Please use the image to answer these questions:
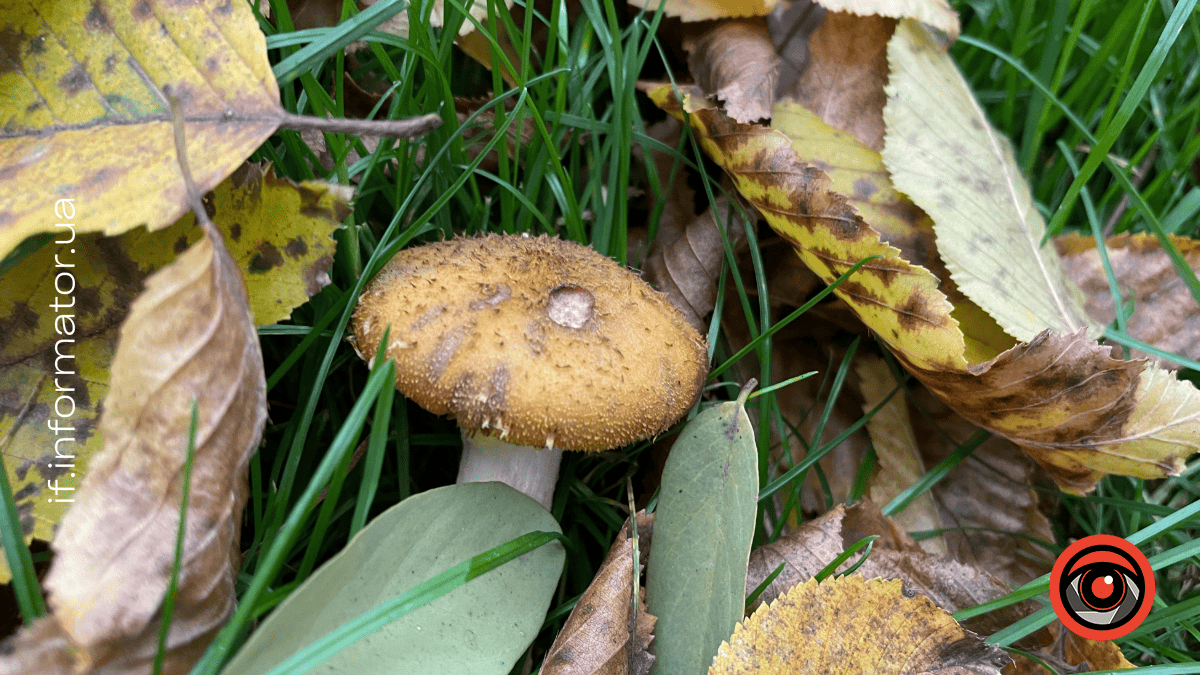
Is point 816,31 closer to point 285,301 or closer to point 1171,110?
point 1171,110

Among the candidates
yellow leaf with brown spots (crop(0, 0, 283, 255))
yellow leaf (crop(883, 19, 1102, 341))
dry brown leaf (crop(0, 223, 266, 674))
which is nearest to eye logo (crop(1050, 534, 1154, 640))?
yellow leaf (crop(883, 19, 1102, 341))

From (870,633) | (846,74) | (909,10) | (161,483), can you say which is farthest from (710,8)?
(161,483)

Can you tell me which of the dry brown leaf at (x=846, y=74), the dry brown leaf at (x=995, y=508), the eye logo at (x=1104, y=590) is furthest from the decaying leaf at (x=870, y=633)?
the dry brown leaf at (x=846, y=74)

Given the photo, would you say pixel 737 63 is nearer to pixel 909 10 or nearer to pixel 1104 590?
pixel 909 10

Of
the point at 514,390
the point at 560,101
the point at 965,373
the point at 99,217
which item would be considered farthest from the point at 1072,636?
the point at 99,217

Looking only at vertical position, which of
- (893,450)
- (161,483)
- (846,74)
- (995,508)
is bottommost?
(995,508)

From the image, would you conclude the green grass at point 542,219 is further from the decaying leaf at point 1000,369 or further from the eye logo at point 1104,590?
the decaying leaf at point 1000,369
